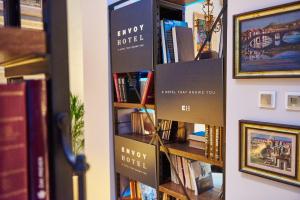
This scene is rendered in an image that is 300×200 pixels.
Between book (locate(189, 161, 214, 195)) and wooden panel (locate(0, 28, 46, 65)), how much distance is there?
158 centimetres

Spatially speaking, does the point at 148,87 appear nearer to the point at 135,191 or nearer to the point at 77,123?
the point at 135,191

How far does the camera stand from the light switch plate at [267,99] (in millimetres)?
1250

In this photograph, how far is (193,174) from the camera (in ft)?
6.01

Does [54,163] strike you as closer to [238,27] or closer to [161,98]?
[238,27]

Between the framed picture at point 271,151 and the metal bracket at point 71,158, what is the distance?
1.07 m

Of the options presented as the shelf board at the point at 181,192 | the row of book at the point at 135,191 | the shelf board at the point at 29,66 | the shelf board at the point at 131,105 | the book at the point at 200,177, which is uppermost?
the shelf board at the point at 29,66

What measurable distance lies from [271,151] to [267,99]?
0.82ft

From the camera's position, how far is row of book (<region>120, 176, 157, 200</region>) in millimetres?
2275

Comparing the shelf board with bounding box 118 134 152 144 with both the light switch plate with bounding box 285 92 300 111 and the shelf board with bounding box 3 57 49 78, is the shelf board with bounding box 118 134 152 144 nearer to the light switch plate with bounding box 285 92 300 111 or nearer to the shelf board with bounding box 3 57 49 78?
the light switch plate with bounding box 285 92 300 111

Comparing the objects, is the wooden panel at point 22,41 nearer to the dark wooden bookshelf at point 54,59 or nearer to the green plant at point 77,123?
the dark wooden bookshelf at point 54,59

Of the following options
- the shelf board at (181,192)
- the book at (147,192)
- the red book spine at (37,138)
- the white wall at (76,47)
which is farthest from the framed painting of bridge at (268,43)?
the white wall at (76,47)

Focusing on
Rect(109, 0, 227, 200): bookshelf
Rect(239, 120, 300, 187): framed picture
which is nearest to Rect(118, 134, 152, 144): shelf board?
Rect(109, 0, 227, 200): bookshelf

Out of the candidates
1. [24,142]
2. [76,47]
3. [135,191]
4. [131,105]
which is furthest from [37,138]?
[76,47]

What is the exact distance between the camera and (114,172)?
8.00 ft
